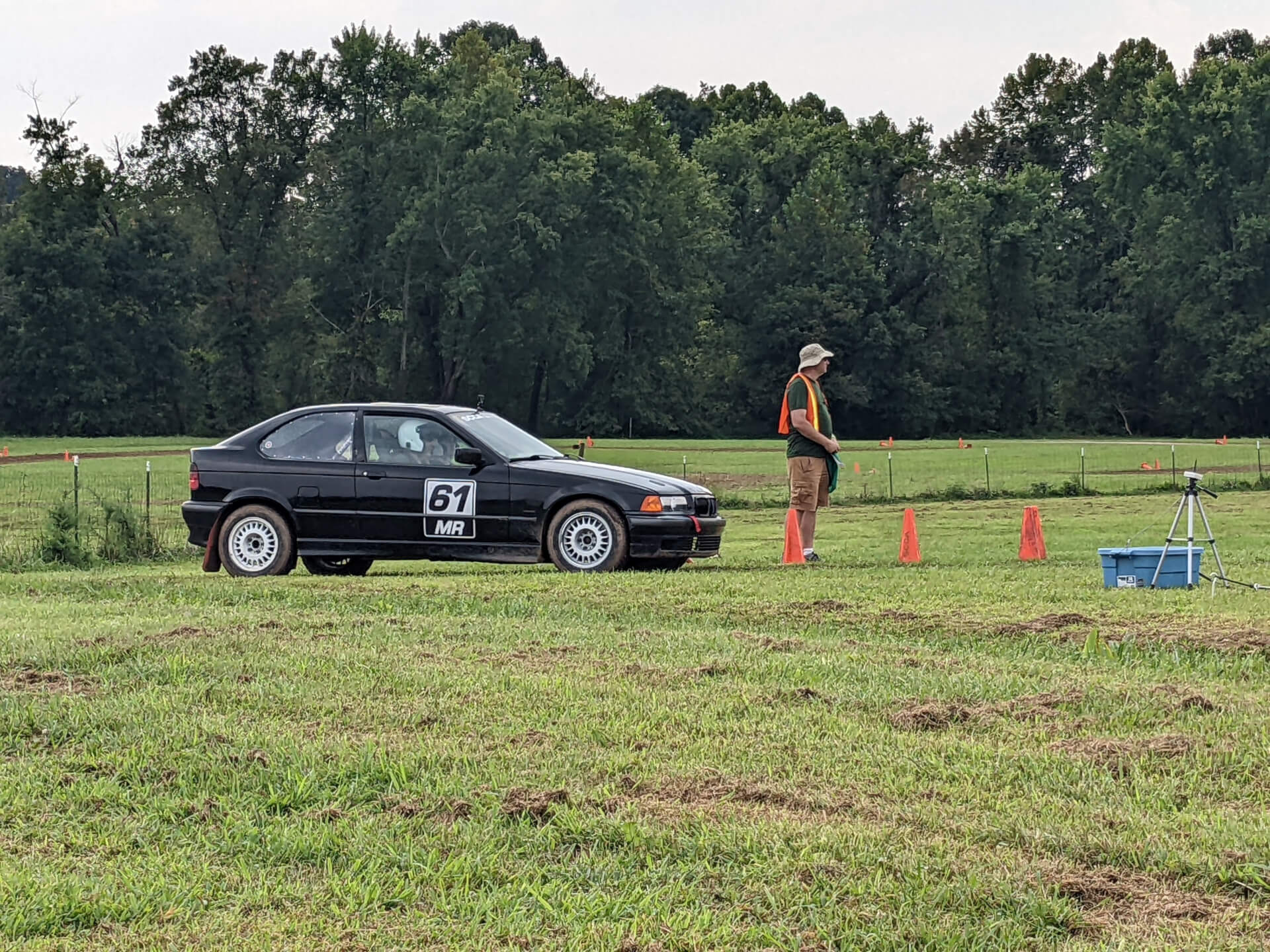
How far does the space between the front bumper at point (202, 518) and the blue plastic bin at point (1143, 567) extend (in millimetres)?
7572

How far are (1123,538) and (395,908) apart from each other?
52.1 ft

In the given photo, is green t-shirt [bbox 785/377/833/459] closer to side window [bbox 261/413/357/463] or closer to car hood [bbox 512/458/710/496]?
car hood [bbox 512/458/710/496]

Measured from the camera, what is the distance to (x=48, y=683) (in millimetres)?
7375

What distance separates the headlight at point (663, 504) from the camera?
1380 centimetres

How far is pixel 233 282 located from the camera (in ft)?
247

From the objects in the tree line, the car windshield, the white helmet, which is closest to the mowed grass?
the white helmet

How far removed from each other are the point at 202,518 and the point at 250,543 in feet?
1.65

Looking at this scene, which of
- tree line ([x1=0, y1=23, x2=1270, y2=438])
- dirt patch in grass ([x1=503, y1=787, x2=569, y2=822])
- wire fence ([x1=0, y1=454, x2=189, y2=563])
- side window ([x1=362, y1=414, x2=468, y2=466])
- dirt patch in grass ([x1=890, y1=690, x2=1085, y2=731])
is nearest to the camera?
dirt patch in grass ([x1=503, y1=787, x2=569, y2=822])

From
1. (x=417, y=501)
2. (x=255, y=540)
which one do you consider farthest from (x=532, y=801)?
(x=255, y=540)

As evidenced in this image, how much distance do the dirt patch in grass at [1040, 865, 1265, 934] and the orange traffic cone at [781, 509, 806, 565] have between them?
1020 centimetres

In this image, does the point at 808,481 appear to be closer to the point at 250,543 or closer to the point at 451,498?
the point at 451,498

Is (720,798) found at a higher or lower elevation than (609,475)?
lower

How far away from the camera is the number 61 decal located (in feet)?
45.6

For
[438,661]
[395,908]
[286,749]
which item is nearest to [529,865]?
[395,908]
